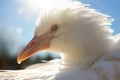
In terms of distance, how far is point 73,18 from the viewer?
157 inches

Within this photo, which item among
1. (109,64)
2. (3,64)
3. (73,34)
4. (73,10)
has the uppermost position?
(73,10)

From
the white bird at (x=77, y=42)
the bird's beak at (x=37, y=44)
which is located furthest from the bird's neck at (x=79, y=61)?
the bird's beak at (x=37, y=44)

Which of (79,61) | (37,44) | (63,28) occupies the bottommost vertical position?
(79,61)

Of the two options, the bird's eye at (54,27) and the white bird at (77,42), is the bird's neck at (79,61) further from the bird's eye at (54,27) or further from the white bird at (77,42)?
the bird's eye at (54,27)

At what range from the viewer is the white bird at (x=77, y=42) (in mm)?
3590

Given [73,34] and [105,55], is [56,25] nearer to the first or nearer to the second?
[73,34]

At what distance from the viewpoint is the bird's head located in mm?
3883

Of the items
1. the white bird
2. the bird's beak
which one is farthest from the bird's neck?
the bird's beak

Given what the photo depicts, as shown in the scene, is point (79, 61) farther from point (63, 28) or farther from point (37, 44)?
point (37, 44)

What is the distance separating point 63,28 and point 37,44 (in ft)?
1.09

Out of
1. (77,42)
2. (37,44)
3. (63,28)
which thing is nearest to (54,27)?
(63,28)

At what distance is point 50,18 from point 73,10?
0.27 meters

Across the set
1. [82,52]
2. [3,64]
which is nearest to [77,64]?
[82,52]

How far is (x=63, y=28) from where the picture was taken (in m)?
4.09
